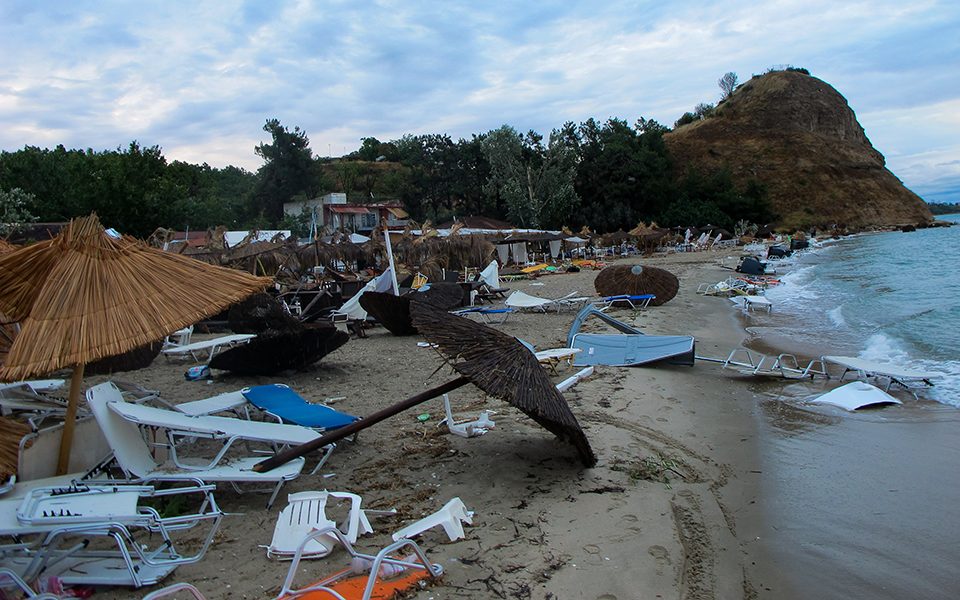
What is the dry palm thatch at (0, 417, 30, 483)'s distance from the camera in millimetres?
3834

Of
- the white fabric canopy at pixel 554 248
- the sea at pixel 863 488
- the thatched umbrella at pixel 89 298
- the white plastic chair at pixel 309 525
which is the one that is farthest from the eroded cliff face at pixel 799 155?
the white plastic chair at pixel 309 525

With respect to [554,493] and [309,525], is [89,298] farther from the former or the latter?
[554,493]

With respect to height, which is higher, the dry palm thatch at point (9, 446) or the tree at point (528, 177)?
the tree at point (528, 177)

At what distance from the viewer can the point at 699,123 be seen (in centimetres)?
8881

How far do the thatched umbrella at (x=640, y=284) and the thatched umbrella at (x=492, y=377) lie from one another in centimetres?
1167

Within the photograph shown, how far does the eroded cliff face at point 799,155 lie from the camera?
79250 millimetres

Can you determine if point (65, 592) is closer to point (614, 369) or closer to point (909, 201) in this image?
point (614, 369)

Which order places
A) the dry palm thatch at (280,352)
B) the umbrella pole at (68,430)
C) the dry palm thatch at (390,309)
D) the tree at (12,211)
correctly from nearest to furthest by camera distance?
the umbrella pole at (68,430)
the dry palm thatch at (280,352)
the dry palm thatch at (390,309)
the tree at (12,211)

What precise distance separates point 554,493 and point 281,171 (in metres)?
55.9

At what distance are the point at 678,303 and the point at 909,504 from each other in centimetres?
1262

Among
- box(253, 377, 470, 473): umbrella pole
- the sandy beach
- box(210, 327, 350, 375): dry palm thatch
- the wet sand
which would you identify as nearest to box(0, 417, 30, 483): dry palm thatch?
the sandy beach

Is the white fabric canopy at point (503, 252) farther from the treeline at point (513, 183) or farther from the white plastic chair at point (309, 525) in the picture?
the white plastic chair at point (309, 525)

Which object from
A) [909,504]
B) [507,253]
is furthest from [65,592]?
[507,253]

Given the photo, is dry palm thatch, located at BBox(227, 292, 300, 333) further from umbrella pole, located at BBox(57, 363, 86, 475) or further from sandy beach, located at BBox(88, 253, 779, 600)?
umbrella pole, located at BBox(57, 363, 86, 475)
